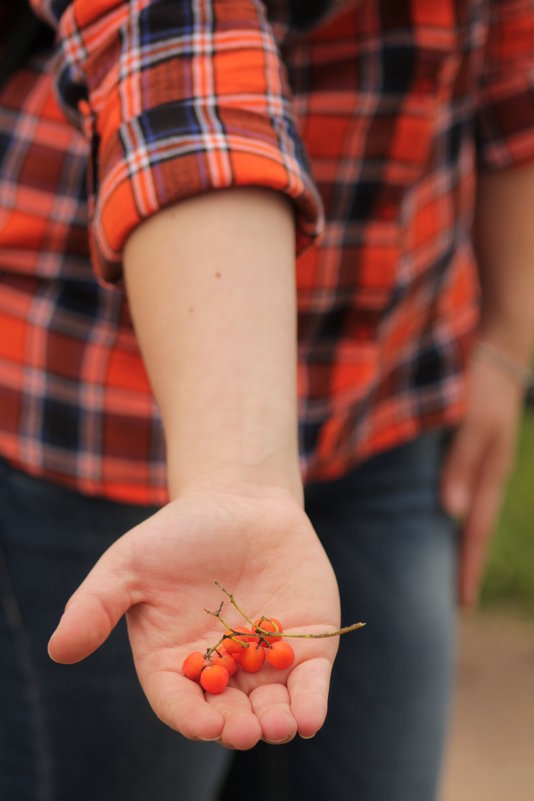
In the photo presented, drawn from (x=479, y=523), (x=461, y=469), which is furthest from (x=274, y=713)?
(x=479, y=523)

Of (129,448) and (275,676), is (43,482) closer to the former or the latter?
(129,448)

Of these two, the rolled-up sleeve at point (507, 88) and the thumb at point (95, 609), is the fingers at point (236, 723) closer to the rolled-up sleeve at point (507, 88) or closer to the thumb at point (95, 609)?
the thumb at point (95, 609)

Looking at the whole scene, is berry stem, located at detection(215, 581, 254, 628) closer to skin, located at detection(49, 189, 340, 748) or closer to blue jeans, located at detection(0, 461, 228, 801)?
skin, located at detection(49, 189, 340, 748)

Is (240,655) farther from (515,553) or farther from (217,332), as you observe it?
(515,553)

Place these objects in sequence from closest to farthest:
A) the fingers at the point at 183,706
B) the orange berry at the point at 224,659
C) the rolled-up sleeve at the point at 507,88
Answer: the fingers at the point at 183,706
the orange berry at the point at 224,659
the rolled-up sleeve at the point at 507,88

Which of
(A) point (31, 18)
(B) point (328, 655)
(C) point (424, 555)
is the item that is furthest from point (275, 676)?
(A) point (31, 18)

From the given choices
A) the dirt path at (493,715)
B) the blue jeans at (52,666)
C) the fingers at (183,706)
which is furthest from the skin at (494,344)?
the dirt path at (493,715)
